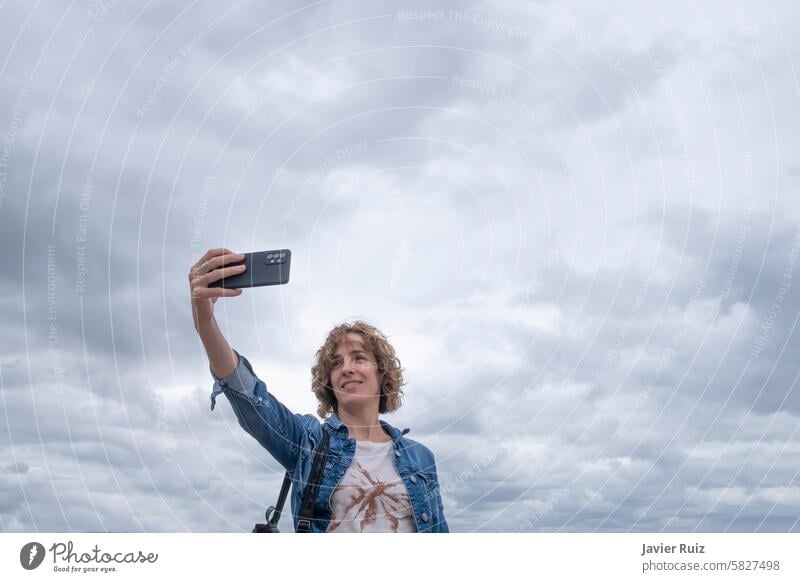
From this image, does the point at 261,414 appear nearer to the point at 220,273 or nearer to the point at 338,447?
the point at 338,447

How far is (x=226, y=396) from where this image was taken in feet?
26.1

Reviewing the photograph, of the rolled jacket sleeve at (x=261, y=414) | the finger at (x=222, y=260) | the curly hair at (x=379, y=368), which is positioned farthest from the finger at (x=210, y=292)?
the curly hair at (x=379, y=368)

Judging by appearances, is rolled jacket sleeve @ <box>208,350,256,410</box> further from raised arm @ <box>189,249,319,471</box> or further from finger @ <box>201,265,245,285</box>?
finger @ <box>201,265,245,285</box>

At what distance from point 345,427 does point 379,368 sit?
101 centimetres

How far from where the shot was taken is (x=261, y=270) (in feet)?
25.4

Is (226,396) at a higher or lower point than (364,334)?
lower

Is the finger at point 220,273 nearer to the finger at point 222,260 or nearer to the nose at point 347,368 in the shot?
the finger at point 222,260

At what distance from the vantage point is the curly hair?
9.05m

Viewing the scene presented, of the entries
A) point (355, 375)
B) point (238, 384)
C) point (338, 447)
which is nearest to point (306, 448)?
point (338, 447)

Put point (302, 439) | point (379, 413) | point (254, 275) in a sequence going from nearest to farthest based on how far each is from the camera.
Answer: point (254, 275), point (302, 439), point (379, 413)
